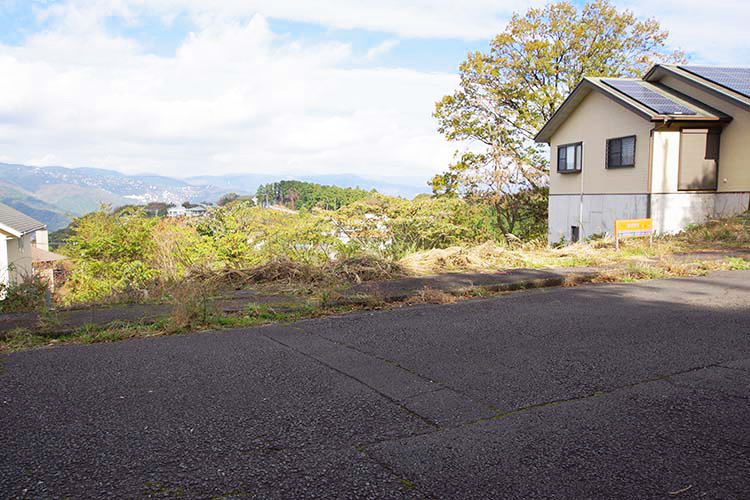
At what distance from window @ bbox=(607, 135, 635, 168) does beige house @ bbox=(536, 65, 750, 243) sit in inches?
1.4

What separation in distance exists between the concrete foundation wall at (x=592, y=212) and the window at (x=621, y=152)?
1.18m

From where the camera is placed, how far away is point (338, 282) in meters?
8.25

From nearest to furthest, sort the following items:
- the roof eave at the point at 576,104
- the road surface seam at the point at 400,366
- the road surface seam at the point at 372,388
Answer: the road surface seam at the point at 372,388, the road surface seam at the point at 400,366, the roof eave at the point at 576,104

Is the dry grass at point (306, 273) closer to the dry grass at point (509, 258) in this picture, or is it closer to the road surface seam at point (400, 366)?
the dry grass at point (509, 258)

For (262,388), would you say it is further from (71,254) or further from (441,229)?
(71,254)

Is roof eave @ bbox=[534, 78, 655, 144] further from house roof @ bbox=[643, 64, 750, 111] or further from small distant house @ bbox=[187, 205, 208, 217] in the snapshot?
small distant house @ bbox=[187, 205, 208, 217]

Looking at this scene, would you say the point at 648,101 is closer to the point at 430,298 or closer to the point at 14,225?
the point at 430,298

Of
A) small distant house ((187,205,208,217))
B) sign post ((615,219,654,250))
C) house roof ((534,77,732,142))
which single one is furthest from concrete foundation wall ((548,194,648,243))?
small distant house ((187,205,208,217))

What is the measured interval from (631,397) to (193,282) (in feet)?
20.5

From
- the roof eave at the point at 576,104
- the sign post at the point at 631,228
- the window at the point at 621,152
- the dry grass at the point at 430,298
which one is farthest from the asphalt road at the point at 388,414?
the window at the point at 621,152

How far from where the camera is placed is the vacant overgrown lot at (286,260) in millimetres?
6367

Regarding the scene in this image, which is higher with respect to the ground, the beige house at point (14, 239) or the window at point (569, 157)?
the window at point (569, 157)

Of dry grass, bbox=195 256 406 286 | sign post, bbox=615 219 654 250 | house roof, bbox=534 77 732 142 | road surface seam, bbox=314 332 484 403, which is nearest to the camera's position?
road surface seam, bbox=314 332 484 403

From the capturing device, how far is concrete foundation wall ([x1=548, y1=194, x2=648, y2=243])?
65.4 feet
